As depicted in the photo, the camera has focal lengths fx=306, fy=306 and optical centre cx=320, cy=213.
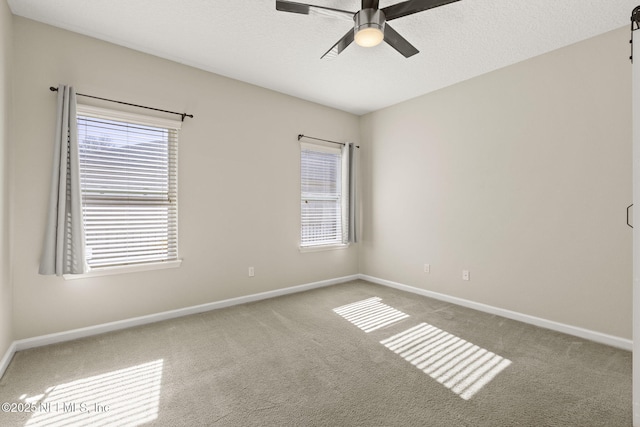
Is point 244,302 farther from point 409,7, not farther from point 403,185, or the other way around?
point 409,7

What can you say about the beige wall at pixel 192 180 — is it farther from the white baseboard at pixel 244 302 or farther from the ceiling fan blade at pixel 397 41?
the ceiling fan blade at pixel 397 41

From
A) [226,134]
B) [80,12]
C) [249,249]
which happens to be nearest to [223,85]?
[226,134]

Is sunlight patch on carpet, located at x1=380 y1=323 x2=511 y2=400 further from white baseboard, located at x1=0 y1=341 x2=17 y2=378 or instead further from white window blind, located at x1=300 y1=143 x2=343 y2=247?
white baseboard, located at x1=0 y1=341 x2=17 y2=378

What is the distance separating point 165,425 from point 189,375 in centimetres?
51

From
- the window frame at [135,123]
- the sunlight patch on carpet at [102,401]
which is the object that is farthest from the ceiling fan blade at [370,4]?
the sunlight patch on carpet at [102,401]

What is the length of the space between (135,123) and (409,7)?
105 inches

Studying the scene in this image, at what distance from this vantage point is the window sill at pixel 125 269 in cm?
274

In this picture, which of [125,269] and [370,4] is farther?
[125,269]

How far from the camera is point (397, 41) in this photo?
2.35 metres

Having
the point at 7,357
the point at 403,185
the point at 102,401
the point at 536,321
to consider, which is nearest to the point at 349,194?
the point at 403,185

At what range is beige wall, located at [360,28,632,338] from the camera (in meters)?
2.66

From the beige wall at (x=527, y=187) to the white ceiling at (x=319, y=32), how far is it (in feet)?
1.11

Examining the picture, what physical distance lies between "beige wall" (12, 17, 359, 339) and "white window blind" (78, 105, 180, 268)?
0.49ft

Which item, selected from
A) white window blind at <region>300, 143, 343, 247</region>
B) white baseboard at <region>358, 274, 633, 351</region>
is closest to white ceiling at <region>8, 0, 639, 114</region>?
white window blind at <region>300, 143, 343, 247</region>
